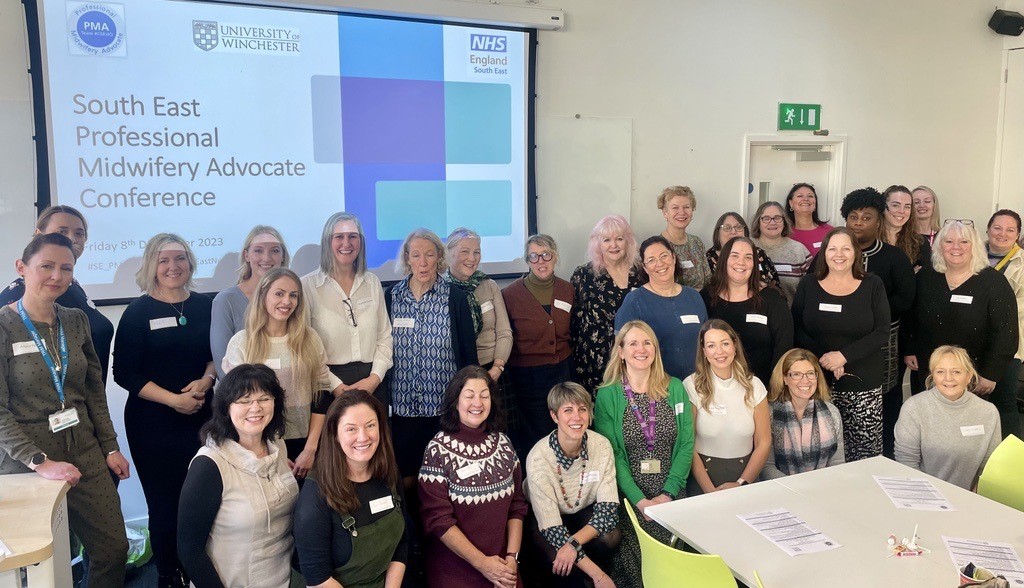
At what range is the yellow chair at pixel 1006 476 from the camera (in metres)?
2.65

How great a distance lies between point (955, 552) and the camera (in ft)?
7.07

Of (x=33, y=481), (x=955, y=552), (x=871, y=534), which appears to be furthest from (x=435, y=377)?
(x=955, y=552)

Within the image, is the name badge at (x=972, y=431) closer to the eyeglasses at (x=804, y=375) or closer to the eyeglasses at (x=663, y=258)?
the eyeglasses at (x=804, y=375)

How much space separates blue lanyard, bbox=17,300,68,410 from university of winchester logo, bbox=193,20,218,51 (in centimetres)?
170

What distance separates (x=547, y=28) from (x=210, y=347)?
2.75 metres

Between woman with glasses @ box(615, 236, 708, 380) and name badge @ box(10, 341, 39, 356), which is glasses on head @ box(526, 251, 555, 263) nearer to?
woman with glasses @ box(615, 236, 708, 380)

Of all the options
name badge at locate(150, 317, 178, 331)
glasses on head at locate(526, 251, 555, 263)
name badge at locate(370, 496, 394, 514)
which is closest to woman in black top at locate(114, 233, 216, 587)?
name badge at locate(150, 317, 178, 331)

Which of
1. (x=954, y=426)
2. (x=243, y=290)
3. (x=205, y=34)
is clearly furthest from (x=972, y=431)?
(x=205, y=34)

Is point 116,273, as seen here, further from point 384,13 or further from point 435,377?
point 384,13

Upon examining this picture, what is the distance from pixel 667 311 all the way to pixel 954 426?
1.28 m

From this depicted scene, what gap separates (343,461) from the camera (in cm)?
237

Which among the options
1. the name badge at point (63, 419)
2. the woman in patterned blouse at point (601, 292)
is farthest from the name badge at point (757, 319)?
the name badge at point (63, 419)

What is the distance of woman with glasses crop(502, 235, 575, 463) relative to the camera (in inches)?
147

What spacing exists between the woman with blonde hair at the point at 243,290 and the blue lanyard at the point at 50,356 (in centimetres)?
56
